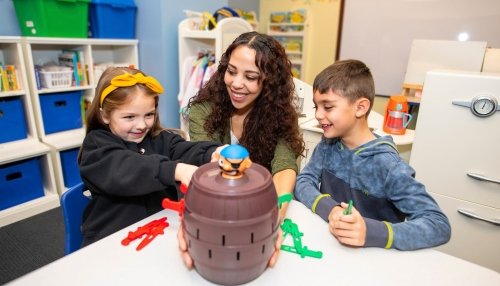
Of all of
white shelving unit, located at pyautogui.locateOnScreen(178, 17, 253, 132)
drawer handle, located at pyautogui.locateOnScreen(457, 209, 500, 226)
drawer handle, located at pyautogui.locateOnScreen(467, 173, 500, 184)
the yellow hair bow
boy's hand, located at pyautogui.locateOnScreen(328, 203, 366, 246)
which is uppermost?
white shelving unit, located at pyautogui.locateOnScreen(178, 17, 253, 132)

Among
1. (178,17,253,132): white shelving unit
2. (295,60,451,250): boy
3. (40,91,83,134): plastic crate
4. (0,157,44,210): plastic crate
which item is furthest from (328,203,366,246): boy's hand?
(40,91,83,134): plastic crate

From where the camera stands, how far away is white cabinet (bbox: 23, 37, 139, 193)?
209cm

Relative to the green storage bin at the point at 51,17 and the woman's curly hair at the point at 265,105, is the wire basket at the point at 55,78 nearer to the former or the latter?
the green storage bin at the point at 51,17

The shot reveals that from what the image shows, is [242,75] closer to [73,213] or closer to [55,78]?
[73,213]

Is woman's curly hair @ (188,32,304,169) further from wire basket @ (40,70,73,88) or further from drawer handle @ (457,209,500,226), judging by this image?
wire basket @ (40,70,73,88)

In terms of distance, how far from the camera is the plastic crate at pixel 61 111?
221 cm

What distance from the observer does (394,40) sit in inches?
120

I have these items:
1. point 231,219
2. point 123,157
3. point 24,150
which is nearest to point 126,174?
point 123,157

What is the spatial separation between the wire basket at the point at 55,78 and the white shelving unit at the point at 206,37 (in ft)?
2.55

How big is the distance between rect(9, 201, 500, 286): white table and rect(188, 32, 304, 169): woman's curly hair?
585 millimetres

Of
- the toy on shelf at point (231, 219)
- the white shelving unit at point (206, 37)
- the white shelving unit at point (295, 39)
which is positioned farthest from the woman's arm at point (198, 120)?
the white shelving unit at point (295, 39)

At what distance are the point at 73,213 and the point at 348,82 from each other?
3.05 ft

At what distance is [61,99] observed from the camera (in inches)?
89.5

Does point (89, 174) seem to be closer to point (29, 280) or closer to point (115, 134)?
point (115, 134)
